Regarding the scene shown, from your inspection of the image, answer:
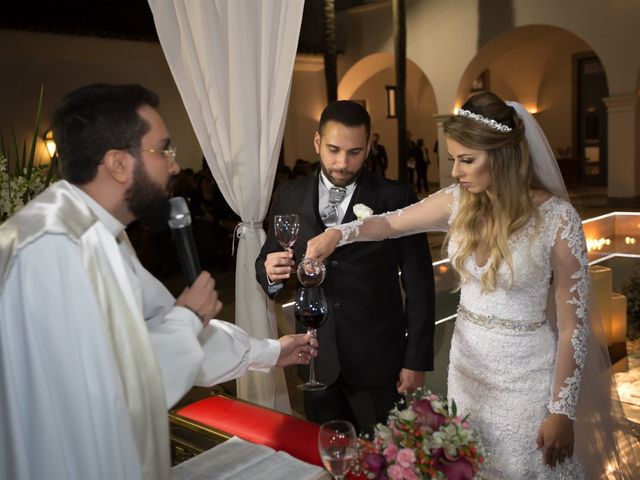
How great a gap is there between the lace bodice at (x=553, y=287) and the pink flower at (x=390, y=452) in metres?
0.97

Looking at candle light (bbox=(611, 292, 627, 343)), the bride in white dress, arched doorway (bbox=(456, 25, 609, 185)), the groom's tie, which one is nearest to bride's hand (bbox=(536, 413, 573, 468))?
the bride in white dress

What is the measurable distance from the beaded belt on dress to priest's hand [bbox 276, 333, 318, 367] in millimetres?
670

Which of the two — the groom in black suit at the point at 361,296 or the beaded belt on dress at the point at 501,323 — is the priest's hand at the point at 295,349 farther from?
the beaded belt on dress at the point at 501,323

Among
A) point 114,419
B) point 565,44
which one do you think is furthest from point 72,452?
point 565,44

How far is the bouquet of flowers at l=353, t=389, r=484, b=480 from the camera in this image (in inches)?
63.5

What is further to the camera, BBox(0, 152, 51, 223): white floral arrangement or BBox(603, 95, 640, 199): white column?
BBox(603, 95, 640, 199): white column

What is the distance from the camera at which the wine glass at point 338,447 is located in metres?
1.69

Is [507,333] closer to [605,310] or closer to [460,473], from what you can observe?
[460,473]

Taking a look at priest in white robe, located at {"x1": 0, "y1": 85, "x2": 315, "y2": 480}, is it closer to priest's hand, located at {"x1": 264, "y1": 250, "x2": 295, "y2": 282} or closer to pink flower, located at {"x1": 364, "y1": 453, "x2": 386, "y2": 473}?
pink flower, located at {"x1": 364, "y1": 453, "x2": 386, "y2": 473}

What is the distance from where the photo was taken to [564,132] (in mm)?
20750

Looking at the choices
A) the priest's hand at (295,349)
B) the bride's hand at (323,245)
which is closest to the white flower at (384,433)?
the priest's hand at (295,349)

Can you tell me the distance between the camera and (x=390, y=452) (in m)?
1.65

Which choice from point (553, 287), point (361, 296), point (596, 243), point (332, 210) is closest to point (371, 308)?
point (361, 296)

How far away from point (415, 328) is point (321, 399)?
21.1 inches
